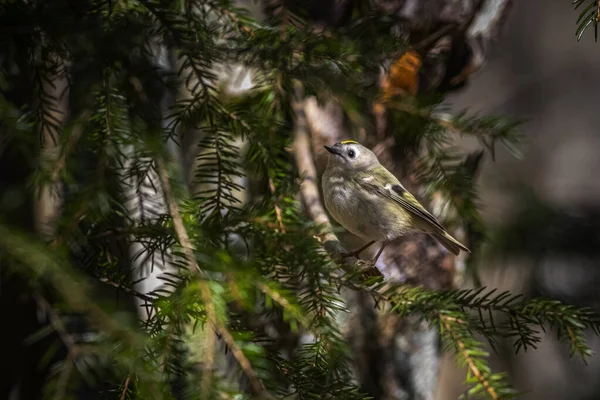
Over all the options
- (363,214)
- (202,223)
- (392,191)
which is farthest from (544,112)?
(202,223)

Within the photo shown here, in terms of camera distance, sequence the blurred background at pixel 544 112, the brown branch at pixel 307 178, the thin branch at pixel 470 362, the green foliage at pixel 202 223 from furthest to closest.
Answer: the blurred background at pixel 544 112, the brown branch at pixel 307 178, the thin branch at pixel 470 362, the green foliage at pixel 202 223

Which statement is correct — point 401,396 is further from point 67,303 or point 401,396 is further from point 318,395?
point 67,303

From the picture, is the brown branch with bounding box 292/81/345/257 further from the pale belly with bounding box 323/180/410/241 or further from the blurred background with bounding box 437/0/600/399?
the blurred background with bounding box 437/0/600/399

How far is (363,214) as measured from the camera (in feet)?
4.72

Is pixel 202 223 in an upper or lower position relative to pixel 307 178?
lower

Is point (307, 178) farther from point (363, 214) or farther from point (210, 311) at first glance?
point (210, 311)

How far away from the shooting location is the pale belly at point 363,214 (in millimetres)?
1402

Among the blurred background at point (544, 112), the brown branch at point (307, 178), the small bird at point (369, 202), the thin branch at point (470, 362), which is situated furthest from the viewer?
the blurred background at point (544, 112)

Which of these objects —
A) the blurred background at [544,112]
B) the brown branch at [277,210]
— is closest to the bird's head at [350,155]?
the brown branch at [277,210]

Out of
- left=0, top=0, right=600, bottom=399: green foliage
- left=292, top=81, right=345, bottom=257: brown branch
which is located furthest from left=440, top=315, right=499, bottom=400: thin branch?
left=292, top=81, right=345, bottom=257: brown branch

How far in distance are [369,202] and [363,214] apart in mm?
46

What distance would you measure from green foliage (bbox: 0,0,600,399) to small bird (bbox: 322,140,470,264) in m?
0.13

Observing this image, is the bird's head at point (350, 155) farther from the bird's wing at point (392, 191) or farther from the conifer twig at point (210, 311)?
the conifer twig at point (210, 311)

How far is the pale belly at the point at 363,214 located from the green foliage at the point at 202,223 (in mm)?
144
